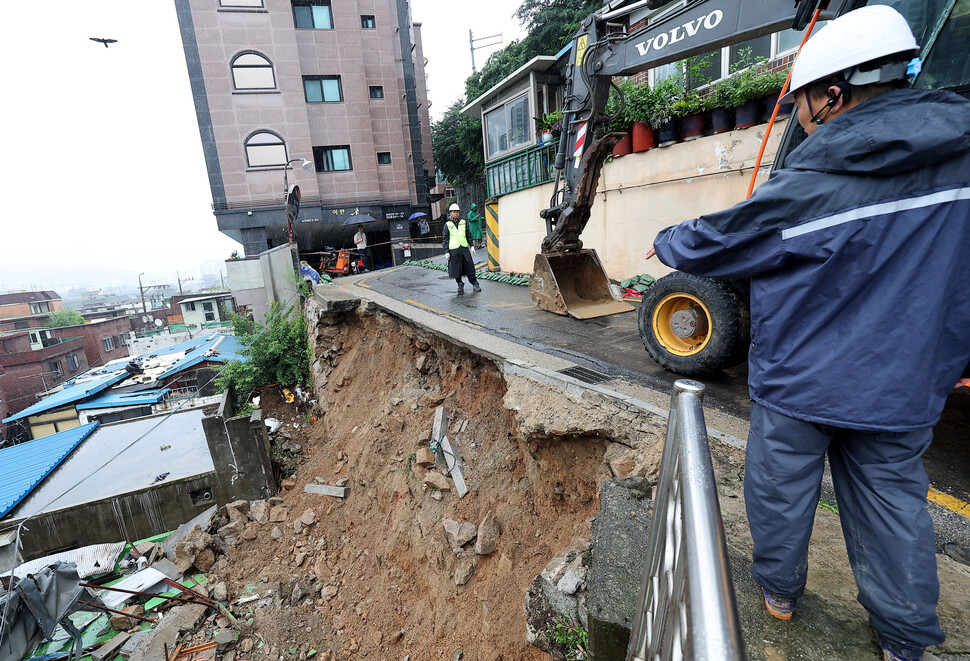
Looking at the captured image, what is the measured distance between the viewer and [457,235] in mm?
8406

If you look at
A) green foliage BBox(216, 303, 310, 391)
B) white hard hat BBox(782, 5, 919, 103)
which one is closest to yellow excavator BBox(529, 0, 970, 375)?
white hard hat BBox(782, 5, 919, 103)

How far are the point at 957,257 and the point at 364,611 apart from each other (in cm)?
586

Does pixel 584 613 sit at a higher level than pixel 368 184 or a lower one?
lower

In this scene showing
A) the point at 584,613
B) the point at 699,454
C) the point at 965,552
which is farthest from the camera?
the point at 584,613

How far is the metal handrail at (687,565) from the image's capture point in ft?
2.10

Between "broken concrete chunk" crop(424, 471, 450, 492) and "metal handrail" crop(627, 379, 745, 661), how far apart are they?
12.1 ft

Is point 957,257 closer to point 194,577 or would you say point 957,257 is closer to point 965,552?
point 965,552

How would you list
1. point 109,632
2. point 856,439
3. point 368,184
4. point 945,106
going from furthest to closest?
point 368,184
point 109,632
point 856,439
point 945,106

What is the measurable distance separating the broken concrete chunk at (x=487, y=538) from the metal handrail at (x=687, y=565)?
2.81m

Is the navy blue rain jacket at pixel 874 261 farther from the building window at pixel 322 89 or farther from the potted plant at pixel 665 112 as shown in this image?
the building window at pixel 322 89

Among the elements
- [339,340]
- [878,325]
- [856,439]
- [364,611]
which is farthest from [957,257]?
[339,340]

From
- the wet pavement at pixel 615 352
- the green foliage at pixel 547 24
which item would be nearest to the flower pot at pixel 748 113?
the wet pavement at pixel 615 352

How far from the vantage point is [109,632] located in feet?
22.8

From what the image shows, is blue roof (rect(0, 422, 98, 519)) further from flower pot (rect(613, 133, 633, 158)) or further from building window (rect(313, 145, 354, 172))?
building window (rect(313, 145, 354, 172))
